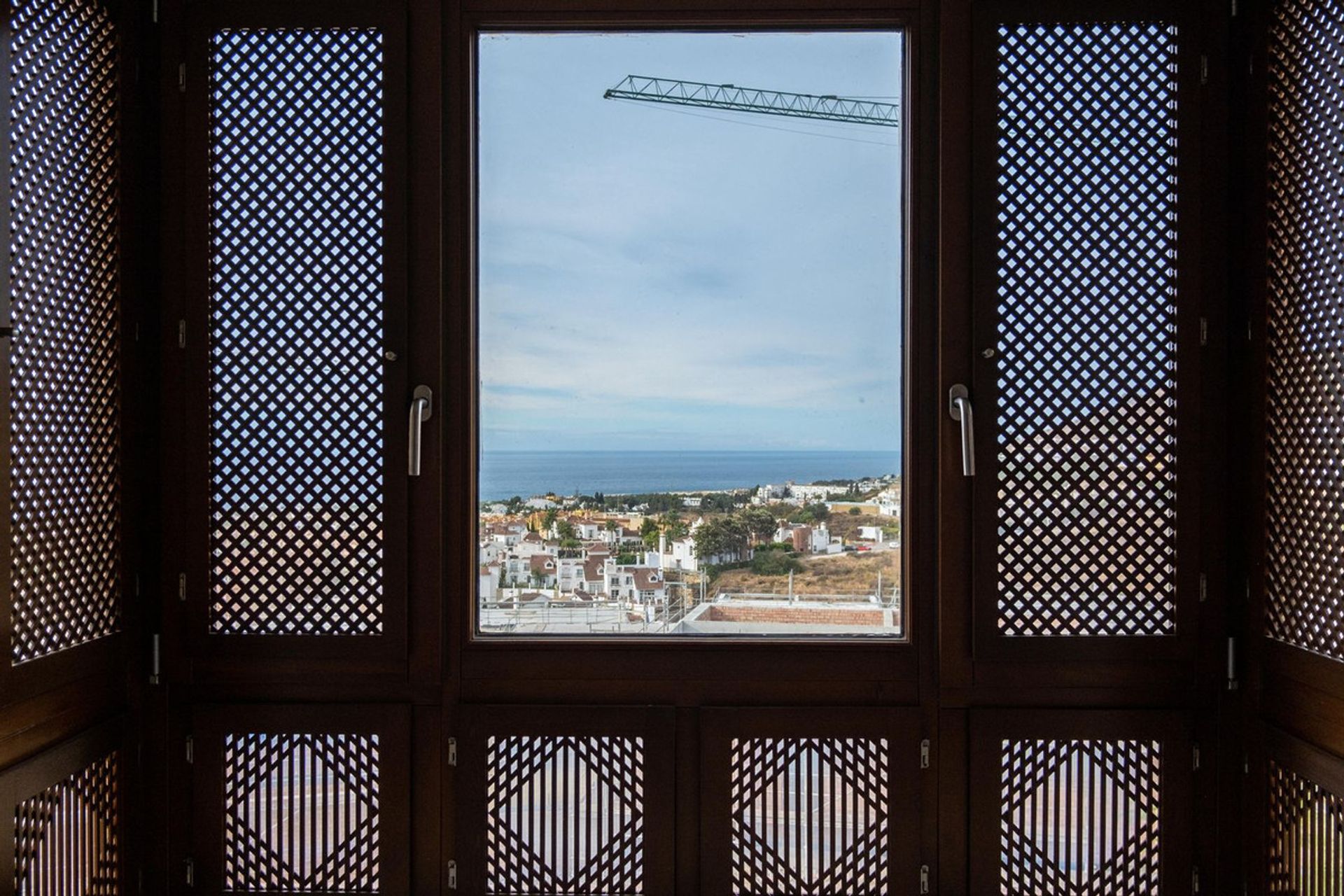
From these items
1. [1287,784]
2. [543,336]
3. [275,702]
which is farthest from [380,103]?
[1287,784]

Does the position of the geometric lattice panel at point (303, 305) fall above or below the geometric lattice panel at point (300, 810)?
above

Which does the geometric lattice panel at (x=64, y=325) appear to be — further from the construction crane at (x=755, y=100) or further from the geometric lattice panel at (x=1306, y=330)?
the geometric lattice panel at (x=1306, y=330)

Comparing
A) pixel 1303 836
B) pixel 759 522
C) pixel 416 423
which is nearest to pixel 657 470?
pixel 759 522

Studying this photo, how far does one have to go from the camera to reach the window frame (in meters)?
2.28

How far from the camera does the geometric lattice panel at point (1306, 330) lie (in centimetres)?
193

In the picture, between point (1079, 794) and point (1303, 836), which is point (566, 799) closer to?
point (1079, 794)

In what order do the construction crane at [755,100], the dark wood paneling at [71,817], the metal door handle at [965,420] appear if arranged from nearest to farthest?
the dark wood paneling at [71,817], the metal door handle at [965,420], the construction crane at [755,100]

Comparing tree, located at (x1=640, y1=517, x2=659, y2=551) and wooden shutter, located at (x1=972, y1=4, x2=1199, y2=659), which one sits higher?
wooden shutter, located at (x1=972, y1=4, x2=1199, y2=659)

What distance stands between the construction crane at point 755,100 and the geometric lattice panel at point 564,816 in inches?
71.2

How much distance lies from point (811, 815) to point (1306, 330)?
1.77m

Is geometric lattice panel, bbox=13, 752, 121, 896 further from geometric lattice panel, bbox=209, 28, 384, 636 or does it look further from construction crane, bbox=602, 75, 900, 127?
construction crane, bbox=602, 75, 900, 127

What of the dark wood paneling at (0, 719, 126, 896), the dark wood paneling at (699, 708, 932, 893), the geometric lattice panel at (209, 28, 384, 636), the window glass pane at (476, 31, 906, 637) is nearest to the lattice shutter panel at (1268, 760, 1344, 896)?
the dark wood paneling at (699, 708, 932, 893)

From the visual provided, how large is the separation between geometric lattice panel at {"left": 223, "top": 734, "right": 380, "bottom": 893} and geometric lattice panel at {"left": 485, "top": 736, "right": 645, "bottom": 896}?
35 cm

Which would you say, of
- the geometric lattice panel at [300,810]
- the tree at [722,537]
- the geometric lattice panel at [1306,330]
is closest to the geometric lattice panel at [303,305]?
the geometric lattice panel at [300,810]
